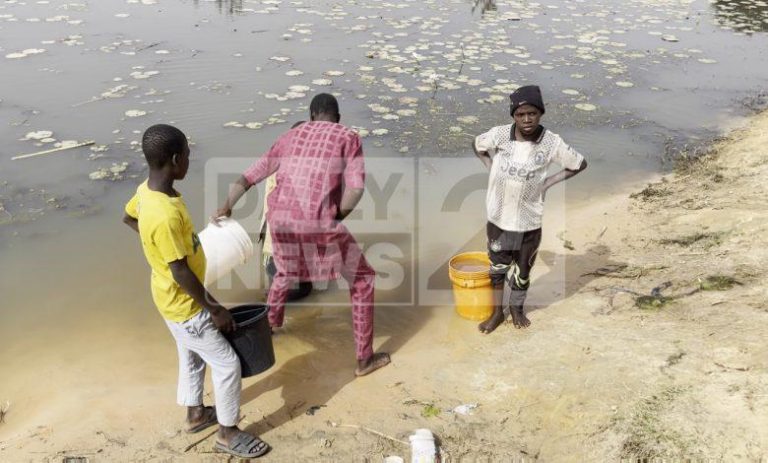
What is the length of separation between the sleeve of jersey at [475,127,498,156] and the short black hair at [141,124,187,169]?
190cm

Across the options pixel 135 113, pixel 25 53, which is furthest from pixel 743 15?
pixel 25 53

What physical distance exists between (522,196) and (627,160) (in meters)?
4.09

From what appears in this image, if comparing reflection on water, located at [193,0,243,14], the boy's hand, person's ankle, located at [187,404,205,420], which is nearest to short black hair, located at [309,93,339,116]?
the boy's hand

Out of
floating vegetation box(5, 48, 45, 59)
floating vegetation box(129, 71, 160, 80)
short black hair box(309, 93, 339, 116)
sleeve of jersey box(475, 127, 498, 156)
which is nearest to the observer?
short black hair box(309, 93, 339, 116)

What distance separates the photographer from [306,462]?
300 centimetres

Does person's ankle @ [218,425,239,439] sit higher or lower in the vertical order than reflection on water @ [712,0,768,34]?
lower

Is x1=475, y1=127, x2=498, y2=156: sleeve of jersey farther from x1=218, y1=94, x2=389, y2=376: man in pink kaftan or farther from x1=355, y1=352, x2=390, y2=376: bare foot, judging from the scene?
x1=355, y1=352, x2=390, y2=376: bare foot

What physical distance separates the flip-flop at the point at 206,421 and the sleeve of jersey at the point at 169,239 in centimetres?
117

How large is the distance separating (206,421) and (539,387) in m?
1.87

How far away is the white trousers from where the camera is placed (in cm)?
272

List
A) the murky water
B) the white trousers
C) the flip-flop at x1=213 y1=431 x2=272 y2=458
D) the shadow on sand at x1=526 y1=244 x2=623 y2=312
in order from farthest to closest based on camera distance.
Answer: the murky water < the shadow on sand at x1=526 y1=244 x2=623 y2=312 < the flip-flop at x1=213 y1=431 x2=272 y2=458 < the white trousers

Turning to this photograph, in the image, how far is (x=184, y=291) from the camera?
2.59 metres

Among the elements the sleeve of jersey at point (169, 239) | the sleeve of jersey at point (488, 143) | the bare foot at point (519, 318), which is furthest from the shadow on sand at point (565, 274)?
the sleeve of jersey at point (169, 239)

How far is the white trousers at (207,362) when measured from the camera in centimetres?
272
